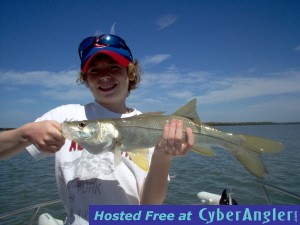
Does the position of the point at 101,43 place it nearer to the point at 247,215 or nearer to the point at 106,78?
the point at 106,78

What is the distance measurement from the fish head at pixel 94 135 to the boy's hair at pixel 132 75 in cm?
70

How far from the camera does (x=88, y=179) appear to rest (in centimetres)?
285

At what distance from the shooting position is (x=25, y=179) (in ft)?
47.3

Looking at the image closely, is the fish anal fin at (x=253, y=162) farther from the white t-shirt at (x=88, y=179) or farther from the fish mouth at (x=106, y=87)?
the fish mouth at (x=106, y=87)

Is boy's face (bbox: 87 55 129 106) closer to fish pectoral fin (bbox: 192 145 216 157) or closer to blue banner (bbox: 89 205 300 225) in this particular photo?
fish pectoral fin (bbox: 192 145 216 157)

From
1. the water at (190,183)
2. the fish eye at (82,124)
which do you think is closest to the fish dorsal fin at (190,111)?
the fish eye at (82,124)

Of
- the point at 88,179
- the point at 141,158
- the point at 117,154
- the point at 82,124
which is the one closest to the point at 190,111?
the point at 141,158

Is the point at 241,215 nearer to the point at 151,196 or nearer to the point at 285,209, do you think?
the point at 285,209

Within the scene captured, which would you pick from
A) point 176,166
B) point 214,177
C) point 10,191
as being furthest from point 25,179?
point 214,177

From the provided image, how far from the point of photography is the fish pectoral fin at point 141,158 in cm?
283

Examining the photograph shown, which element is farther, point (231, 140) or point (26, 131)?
point (231, 140)

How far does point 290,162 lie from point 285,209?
1969 centimetres

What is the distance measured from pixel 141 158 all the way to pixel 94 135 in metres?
0.58

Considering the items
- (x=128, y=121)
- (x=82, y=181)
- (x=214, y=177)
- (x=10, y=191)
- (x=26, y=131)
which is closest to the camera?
(x=26, y=131)
